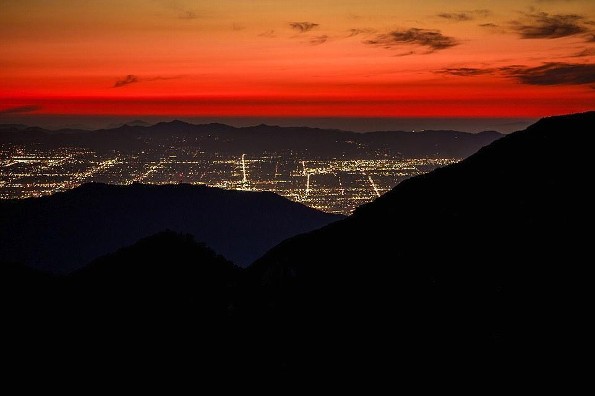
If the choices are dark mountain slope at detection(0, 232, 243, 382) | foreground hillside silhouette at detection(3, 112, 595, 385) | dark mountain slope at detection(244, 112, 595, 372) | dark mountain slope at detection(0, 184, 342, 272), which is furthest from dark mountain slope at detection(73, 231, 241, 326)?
dark mountain slope at detection(0, 184, 342, 272)

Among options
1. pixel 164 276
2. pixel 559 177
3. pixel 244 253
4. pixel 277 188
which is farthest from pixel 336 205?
pixel 559 177

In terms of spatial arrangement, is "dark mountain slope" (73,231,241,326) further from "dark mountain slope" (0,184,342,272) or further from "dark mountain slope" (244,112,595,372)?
"dark mountain slope" (0,184,342,272)

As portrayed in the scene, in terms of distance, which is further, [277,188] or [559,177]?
[277,188]

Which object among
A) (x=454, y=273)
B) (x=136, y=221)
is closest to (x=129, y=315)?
(x=454, y=273)

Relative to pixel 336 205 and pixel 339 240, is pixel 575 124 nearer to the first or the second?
pixel 339 240

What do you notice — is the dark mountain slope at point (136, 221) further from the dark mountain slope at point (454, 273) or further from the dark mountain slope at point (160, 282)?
the dark mountain slope at point (454, 273)

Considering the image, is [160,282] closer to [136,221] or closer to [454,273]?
[454,273]
